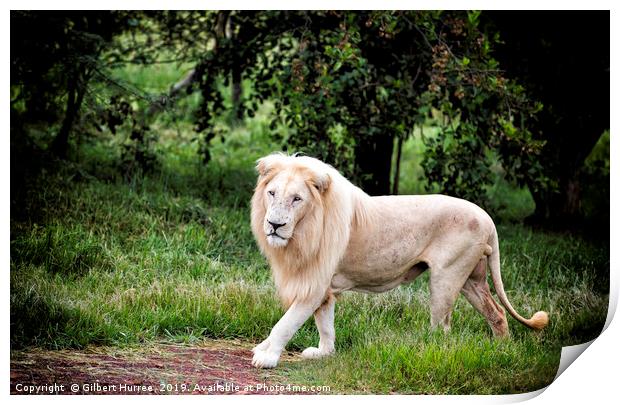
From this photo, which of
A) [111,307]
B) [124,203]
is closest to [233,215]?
[124,203]

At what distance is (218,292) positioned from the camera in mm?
5344

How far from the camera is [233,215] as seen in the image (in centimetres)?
698

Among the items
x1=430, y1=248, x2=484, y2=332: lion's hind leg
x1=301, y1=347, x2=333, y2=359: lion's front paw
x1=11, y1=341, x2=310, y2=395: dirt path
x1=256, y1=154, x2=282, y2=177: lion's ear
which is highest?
x1=256, y1=154, x2=282, y2=177: lion's ear

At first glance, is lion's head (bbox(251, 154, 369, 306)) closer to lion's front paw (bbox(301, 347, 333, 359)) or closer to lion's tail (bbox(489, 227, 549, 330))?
lion's front paw (bbox(301, 347, 333, 359))

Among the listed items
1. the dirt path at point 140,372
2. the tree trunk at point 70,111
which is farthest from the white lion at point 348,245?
the tree trunk at point 70,111

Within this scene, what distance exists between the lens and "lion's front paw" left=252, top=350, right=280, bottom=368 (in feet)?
14.4

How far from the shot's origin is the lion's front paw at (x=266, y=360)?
14.4ft

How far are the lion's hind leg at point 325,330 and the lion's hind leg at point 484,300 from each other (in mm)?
791

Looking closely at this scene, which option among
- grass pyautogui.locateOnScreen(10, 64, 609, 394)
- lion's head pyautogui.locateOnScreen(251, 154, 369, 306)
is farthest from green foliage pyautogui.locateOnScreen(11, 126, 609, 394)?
lion's head pyautogui.locateOnScreen(251, 154, 369, 306)

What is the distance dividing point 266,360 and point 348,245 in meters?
0.69

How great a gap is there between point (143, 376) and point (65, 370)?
370mm

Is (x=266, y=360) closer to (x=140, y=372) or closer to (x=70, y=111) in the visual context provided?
(x=140, y=372)

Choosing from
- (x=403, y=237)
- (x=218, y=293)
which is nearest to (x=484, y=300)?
(x=403, y=237)
